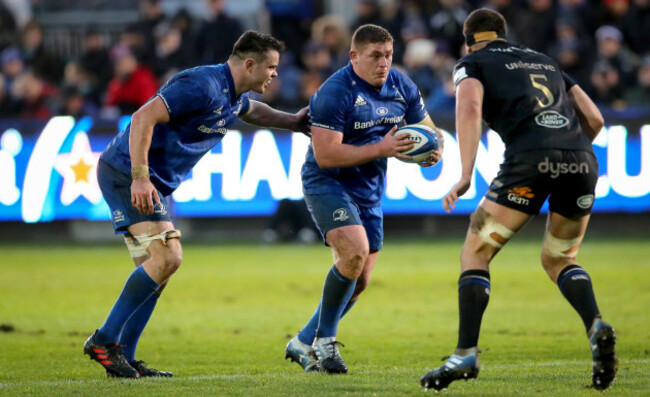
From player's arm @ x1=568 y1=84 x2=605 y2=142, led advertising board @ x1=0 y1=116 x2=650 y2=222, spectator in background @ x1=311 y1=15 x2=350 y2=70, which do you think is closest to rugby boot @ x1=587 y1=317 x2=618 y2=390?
player's arm @ x1=568 y1=84 x2=605 y2=142

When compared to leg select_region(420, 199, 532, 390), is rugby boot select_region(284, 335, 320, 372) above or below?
below

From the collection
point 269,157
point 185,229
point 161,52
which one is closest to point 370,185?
point 269,157

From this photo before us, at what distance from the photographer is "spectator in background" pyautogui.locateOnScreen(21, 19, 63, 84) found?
21.8m

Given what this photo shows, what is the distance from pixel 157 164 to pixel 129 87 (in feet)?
36.3

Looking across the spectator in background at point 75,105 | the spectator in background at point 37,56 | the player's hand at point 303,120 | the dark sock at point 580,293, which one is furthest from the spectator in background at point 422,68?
the dark sock at point 580,293

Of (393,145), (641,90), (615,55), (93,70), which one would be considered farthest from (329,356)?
(93,70)

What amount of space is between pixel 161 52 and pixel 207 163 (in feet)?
14.3

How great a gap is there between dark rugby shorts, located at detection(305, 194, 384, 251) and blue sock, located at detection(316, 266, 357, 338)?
33 cm

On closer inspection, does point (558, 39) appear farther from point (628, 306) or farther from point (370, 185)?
point (370, 185)

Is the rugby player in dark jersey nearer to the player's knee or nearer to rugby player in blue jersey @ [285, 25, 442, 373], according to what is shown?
the player's knee

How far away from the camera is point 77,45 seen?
2427 cm

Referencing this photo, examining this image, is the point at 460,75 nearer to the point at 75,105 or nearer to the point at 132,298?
Answer: the point at 132,298

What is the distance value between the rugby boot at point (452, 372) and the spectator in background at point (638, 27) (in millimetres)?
13722

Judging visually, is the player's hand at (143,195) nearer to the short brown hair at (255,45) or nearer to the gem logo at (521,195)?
the short brown hair at (255,45)
